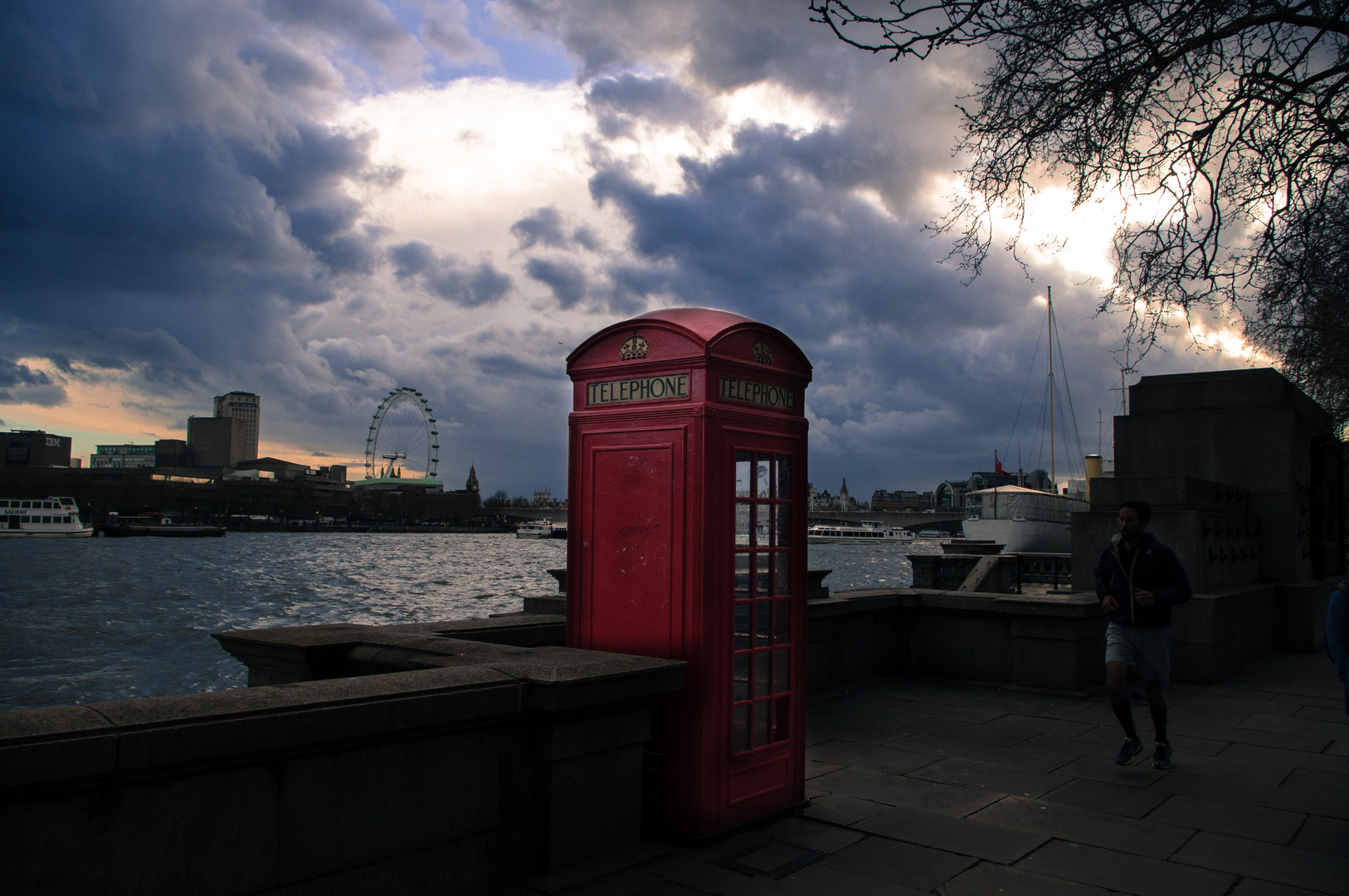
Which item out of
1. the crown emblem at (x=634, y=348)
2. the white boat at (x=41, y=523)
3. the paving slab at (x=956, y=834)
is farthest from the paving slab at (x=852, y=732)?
the white boat at (x=41, y=523)

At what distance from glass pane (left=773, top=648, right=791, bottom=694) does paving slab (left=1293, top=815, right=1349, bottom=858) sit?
260cm

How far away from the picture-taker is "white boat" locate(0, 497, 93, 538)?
95.1 meters

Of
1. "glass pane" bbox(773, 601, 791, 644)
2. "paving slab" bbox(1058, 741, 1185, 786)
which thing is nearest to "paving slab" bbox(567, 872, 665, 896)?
"glass pane" bbox(773, 601, 791, 644)

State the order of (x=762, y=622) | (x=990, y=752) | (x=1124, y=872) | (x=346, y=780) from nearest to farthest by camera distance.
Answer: (x=346, y=780) → (x=1124, y=872) → (x=762, y=622) → (x=990, y=752)

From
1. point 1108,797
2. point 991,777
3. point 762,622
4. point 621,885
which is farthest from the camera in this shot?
point 991,777

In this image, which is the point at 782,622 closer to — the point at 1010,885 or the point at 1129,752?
the point at 1010,885

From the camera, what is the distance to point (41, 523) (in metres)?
96.6

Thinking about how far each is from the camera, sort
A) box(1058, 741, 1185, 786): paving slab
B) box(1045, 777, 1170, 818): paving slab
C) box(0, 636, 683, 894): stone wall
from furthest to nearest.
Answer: box(1058, 741, 1185, 786): paving slab, box(1045, 777, 1170, 818): paving slab, box(0, 636, 683, 894): stone wall

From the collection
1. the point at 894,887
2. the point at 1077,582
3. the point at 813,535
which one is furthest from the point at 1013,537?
the point at 813,535

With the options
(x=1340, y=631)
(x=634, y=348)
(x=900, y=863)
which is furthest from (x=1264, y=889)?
(x=634, y=348)

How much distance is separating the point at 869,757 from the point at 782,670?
69.5 inches

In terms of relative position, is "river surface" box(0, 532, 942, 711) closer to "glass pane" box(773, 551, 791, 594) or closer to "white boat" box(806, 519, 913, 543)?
"glass pane" box(773, 551, 791, 594)

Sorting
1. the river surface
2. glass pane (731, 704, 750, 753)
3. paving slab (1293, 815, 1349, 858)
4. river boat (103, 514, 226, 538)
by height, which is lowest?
the river surface

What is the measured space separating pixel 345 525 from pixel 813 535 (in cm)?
7303
